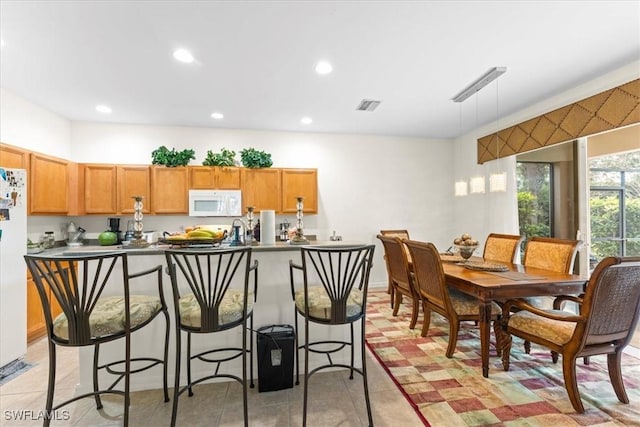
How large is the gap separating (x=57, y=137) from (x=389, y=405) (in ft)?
17.2

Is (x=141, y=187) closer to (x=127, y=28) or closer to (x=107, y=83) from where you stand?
(x=107, y=83)

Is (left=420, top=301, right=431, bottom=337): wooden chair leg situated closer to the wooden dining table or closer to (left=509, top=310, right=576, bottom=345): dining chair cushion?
the wooden dining table

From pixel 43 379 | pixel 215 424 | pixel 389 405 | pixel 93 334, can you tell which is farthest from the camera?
pixel 43 379

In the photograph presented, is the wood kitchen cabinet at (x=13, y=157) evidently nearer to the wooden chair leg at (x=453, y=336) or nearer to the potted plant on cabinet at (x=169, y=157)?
the potted plant on cabinet at (x=169, y=157)

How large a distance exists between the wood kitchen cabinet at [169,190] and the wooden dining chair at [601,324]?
4.35 meters

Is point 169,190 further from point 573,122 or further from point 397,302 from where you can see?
point 573,122

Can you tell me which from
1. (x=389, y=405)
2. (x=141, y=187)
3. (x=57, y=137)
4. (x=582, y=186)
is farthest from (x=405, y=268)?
(x=57, y=137)

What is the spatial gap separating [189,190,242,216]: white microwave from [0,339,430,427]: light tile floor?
8.06ft

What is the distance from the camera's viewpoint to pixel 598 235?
3.46 meters

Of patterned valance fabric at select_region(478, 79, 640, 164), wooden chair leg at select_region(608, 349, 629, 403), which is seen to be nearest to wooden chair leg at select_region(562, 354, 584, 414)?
wooden chair leg at select_region(608, 349, 629, 403)

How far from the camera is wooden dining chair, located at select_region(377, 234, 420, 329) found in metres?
3.33

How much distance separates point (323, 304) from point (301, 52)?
214cm

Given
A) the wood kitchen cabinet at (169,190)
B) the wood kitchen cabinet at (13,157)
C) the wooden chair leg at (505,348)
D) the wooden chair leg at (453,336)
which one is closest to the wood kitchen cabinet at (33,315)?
the wood kitchen cabinet at (13,157)

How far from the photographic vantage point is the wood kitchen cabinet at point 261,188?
460 centimetres
